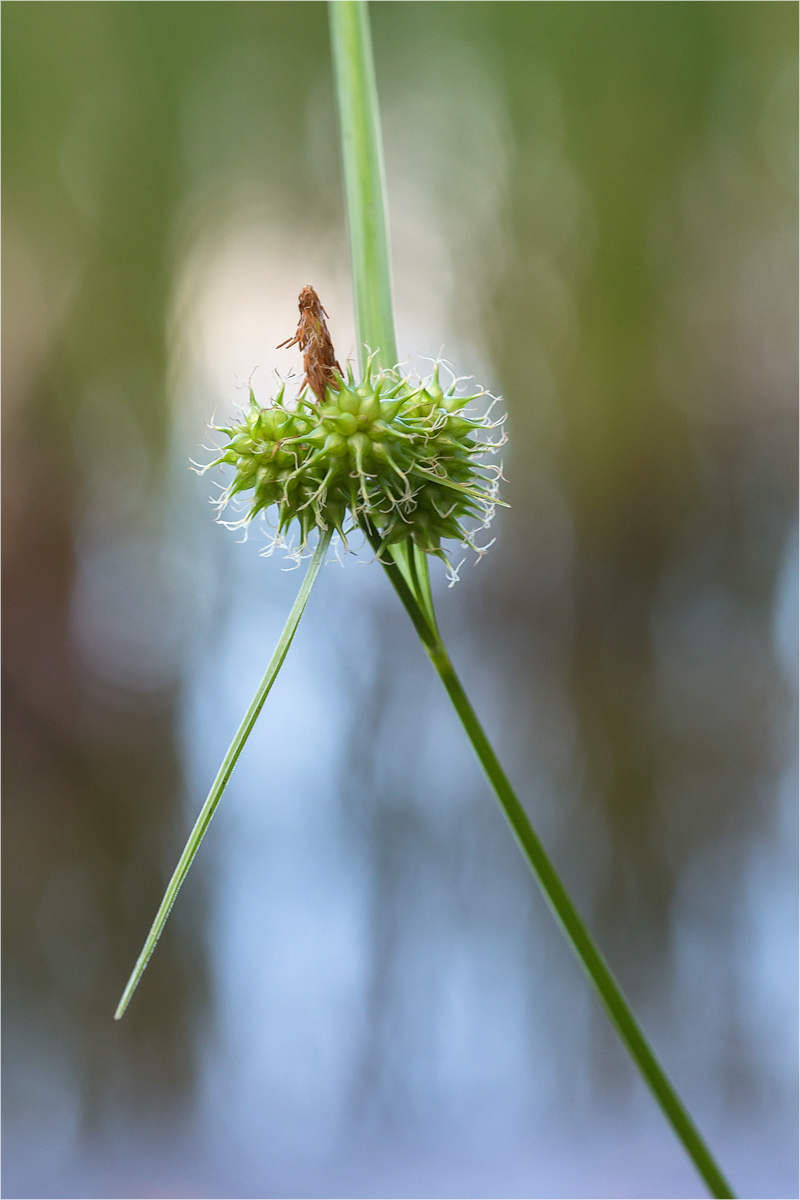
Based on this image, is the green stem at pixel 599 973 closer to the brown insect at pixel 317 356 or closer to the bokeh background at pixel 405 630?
the brown insect at pixel 317 356

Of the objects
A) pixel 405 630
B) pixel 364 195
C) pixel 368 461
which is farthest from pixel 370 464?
pixel 405 630

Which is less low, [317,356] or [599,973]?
[317,356]

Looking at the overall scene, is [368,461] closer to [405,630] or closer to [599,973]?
[599,973]

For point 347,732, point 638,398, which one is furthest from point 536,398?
point 347,732

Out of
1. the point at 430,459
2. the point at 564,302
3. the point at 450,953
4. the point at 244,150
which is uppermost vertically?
the point at 244,150

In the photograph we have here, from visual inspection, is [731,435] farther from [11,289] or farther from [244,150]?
[11,289]

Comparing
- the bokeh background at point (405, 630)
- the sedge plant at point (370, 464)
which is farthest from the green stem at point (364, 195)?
the bokeh background at point (405, 630)

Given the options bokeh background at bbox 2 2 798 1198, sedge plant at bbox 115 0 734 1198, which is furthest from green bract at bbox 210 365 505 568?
bokeh background at bbox 2 2 798 1198
